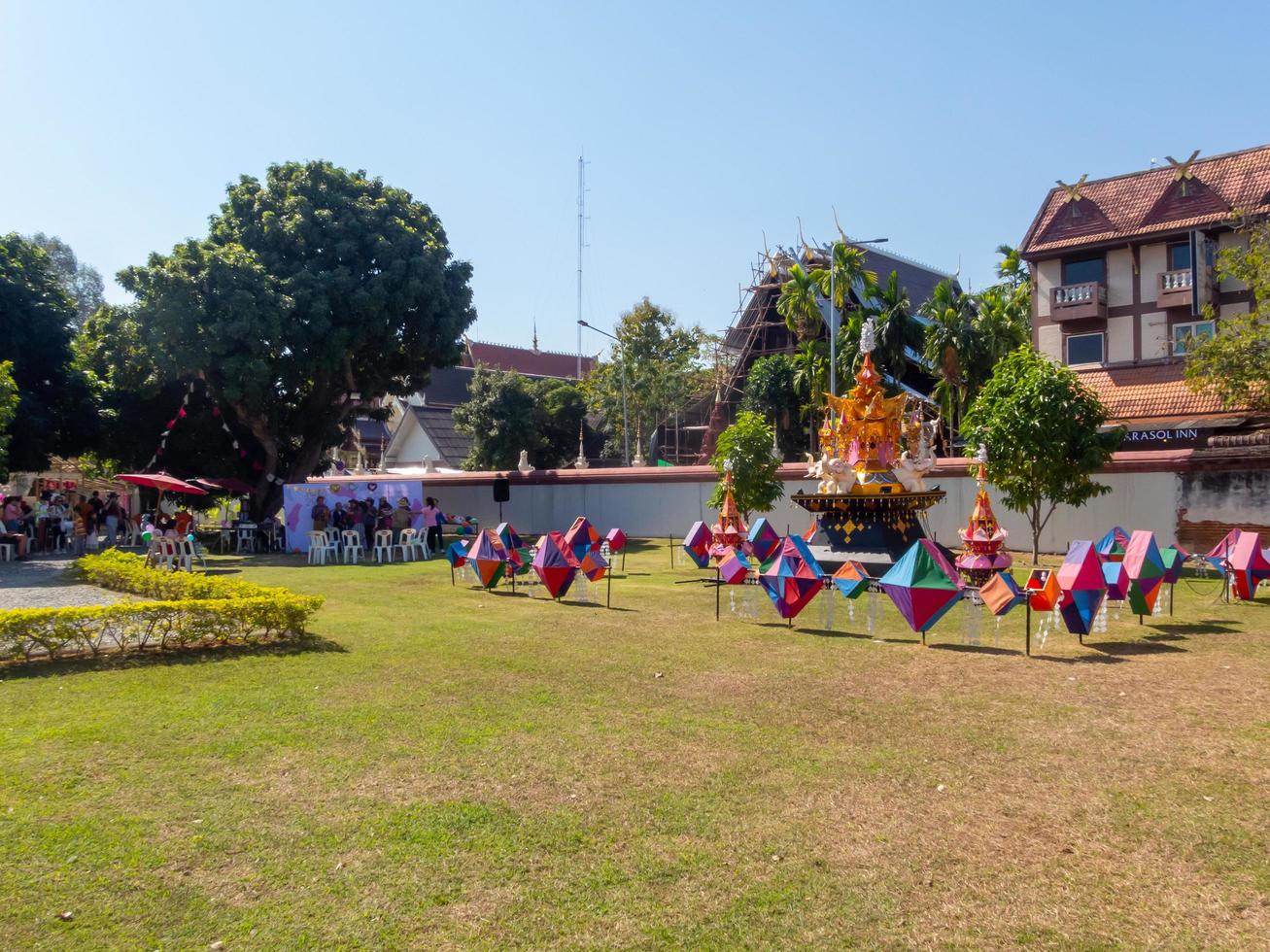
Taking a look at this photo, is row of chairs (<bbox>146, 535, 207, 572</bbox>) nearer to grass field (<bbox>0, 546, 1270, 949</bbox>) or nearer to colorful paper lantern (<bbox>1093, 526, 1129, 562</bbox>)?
grass field (<bbox>0, 546, 1270, 949</bbox>)

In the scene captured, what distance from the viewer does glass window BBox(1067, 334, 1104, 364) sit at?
91.7ft

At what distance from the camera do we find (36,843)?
5.04 m

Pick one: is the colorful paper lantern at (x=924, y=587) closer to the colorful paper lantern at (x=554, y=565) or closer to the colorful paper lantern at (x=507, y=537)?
the colorful paper lantern at (x=554, y=565)

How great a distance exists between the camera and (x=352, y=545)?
74.1ft

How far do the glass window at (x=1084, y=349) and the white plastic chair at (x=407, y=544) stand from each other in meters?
19.5

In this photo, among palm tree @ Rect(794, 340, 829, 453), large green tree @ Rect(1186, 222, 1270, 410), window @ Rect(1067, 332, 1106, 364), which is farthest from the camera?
palm tree @ Rect(794, 340, 829, 453)

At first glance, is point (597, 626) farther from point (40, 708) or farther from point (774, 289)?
point (774, 289)

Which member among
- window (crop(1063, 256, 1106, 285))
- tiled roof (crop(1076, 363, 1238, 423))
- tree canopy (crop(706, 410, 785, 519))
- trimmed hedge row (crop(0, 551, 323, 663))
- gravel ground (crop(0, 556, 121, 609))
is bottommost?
gravel ground (crop(0, 556, 121, 609))

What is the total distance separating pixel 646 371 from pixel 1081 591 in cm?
3126

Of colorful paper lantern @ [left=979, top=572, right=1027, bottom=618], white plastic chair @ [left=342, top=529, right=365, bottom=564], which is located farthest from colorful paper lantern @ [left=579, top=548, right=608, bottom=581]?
white plastic chair @ [left=342, top=529, right=365, bottom=564]

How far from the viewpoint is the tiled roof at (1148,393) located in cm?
2417

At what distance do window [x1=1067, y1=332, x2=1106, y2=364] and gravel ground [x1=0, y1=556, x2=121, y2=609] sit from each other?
25.5 meters

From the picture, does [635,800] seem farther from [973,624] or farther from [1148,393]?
[1148,393]

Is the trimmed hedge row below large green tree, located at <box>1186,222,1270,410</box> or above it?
below
